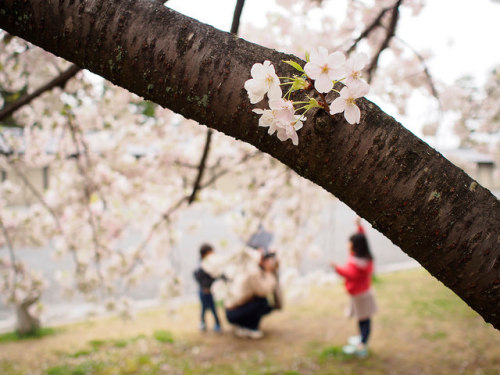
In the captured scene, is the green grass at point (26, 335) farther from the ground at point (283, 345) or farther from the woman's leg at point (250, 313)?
the woman's leg at point (250, 313)

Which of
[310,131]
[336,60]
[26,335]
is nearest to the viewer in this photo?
[336,60]

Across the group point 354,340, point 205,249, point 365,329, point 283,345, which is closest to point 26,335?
point 205,249

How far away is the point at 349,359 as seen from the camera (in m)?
4.00

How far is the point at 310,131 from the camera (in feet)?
2.64

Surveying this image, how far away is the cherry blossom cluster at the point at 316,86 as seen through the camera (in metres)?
0.67

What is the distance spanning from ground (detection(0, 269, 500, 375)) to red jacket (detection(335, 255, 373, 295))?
0.69 meters

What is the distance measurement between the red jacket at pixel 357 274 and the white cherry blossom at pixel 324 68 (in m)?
3.66

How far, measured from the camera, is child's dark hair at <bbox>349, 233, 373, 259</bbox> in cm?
413

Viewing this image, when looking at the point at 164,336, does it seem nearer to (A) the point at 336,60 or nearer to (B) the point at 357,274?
(B) the point at 357,274

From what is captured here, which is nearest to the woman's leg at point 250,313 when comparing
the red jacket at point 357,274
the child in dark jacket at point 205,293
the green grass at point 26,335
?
the child in dark jacket at point 205,293

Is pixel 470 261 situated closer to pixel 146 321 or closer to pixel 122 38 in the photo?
pixel 122 38

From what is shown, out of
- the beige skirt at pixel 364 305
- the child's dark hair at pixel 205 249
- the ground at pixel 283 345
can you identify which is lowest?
the ground at pixel 283 345

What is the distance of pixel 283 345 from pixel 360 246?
4.76 feet

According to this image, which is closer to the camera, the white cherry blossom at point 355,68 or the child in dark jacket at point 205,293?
the white cherry blossom at point 355,68
